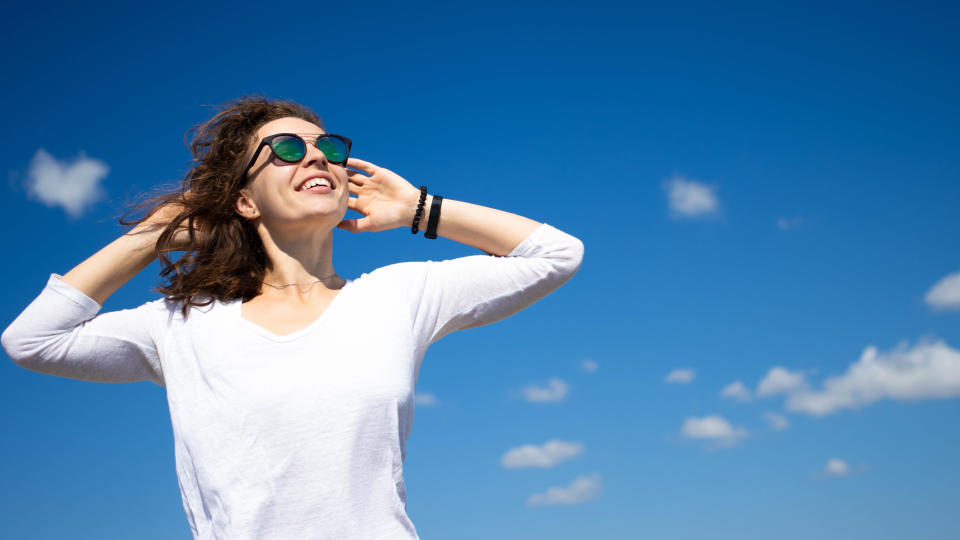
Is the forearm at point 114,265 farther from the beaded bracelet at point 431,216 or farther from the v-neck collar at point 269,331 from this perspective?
the beaded bracelet at point 431,216

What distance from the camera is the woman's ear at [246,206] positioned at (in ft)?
16.5

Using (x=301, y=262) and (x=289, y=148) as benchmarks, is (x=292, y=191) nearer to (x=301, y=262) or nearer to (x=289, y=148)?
(x=289, y=148)

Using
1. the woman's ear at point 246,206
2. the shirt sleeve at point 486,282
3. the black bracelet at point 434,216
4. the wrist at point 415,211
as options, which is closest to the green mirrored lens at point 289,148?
the woman's ear at point 246,206

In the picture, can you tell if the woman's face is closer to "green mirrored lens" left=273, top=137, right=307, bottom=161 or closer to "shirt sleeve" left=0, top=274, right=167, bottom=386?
"green mirrored lens" left=273, top=137, right=307, bottom=161

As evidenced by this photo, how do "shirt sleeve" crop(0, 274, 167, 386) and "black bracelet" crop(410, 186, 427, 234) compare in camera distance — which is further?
"black bracelet" crop(410, 186, 427, 234)

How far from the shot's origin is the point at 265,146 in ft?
16.3

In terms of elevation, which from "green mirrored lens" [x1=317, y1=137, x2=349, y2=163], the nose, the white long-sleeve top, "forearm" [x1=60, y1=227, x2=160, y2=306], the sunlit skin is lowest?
the white long-sleeve top

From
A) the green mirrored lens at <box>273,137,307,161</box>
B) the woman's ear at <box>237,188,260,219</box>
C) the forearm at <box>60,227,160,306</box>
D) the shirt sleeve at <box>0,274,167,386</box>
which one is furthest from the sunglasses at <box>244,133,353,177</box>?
the shirt sleeve at <box>0,274,167,386</box>

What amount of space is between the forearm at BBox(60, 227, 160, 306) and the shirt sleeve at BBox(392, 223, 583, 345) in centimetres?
157

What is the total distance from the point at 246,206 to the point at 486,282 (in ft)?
5.48

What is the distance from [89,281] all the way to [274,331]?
1177 millimetres

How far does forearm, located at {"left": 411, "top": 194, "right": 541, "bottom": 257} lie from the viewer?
15.9 feet

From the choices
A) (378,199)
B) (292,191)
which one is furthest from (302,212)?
(378,199)

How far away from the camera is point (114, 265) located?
461 centimetres
